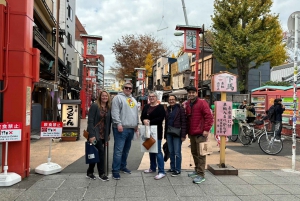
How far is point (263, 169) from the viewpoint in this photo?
646 cm

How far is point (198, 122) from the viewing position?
530 centimetres

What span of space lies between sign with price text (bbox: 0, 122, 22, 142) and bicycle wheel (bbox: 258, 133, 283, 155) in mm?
7011

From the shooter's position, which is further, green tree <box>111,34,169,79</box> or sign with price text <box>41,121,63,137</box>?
green tree <box>111,34,169,79</box>

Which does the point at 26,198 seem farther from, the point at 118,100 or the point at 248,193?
the point at 248,193

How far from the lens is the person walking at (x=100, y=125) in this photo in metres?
5.19

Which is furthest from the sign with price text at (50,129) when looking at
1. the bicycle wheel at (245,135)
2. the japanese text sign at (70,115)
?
the bicycle wheel at (245,135)

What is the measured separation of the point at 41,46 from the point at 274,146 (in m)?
12.8

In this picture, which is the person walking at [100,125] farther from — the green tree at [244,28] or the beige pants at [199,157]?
the green tree at [244,28]

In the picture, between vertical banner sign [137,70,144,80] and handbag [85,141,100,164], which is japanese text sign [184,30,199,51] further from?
vertical banner sign [137,70,144,80]

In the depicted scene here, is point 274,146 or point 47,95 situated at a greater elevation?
point 47,95

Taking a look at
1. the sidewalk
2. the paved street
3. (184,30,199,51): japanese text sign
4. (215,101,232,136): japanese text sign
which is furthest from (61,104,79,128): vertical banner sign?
(215,101,232,136): japanese text sign

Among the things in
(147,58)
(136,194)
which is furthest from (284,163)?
(147,58)

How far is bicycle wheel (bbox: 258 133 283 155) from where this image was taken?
849 centimetres

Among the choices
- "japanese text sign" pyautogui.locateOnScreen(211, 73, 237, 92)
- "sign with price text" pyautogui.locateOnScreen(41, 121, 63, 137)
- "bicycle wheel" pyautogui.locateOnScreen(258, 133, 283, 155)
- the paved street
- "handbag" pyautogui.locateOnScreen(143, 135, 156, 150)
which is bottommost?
the paved street
